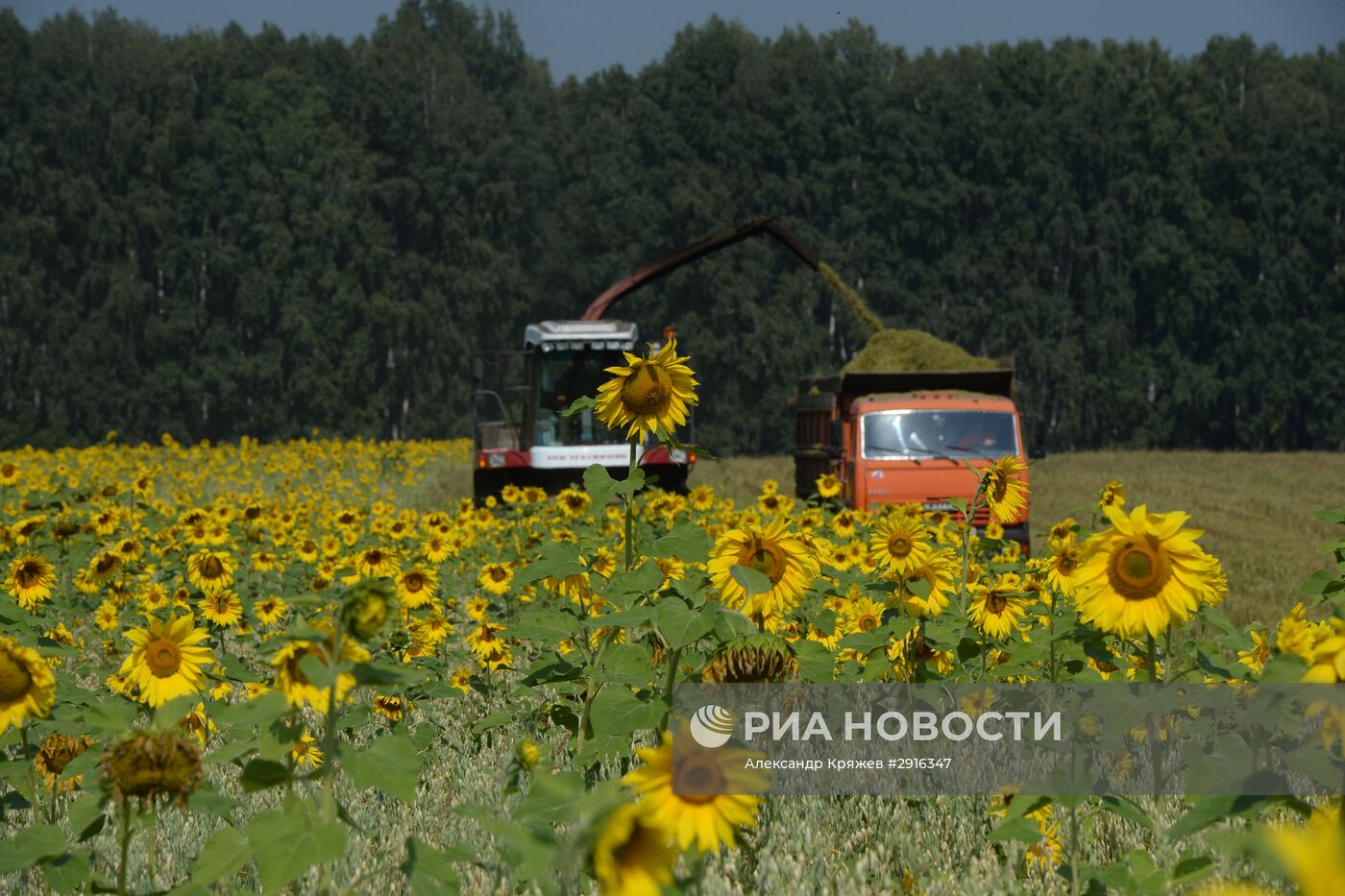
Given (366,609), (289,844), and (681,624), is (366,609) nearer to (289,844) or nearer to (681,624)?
(289,844)

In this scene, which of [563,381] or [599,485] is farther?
[563,381]

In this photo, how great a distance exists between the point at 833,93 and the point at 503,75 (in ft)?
54.9

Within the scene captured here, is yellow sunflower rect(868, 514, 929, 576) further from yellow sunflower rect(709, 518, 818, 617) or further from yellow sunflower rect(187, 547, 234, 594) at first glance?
yellow sunflower rect(187, 547, 234, 594)

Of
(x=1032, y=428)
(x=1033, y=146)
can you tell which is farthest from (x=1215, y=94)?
(x=1032, y=428)

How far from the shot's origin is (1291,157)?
52531 mm

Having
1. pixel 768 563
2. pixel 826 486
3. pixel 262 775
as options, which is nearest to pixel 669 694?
pixel 768 563

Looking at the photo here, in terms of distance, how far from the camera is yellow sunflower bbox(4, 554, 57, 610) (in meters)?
5.50

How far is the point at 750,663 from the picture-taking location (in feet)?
12.5

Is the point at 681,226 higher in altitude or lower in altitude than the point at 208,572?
higher

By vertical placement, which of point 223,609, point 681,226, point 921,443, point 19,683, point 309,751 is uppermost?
point 681,226

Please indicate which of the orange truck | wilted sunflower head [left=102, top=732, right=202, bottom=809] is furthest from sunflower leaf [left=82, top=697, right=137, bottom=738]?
the orange truck

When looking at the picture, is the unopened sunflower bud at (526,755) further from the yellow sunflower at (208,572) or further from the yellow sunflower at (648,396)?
the yellow sunflower at (208,572)

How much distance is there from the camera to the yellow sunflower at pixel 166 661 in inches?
137

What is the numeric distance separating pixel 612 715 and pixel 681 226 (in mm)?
48796
